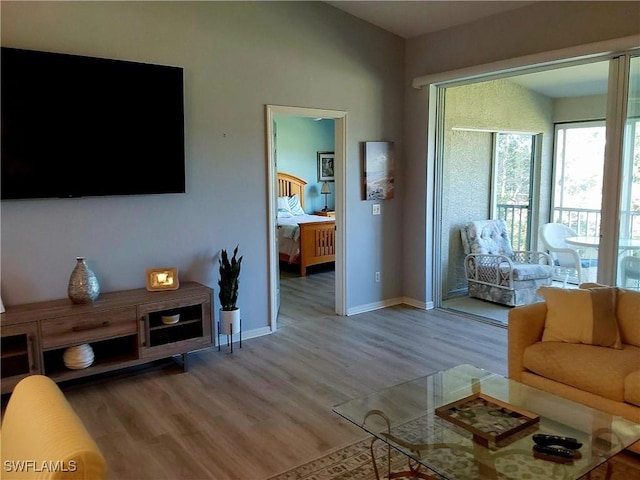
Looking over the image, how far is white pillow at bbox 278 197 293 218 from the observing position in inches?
322

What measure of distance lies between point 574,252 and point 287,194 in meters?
4.70

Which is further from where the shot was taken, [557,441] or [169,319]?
[169,319]

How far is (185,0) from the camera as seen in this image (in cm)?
393

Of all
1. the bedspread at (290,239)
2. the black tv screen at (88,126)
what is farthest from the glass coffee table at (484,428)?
the bedspread at (290,239)

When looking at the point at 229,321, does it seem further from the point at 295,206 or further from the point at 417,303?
the point at 295,206

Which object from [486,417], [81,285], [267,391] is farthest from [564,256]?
[81,285]

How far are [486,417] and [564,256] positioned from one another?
457 centimetres

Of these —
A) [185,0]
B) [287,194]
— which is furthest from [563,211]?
[185,0]

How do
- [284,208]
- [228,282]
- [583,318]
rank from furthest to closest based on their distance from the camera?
1. [284,208]
2. [228,282]
3. [583,318]

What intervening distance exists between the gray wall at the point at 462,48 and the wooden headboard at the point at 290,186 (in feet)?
11.8

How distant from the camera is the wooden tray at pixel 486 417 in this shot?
6.76ft

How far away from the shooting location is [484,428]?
2094 millimetres

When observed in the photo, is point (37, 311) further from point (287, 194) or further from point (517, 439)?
point (287, 194)

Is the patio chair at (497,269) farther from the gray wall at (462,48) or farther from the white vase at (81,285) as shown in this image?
the white vase at (81,285)
